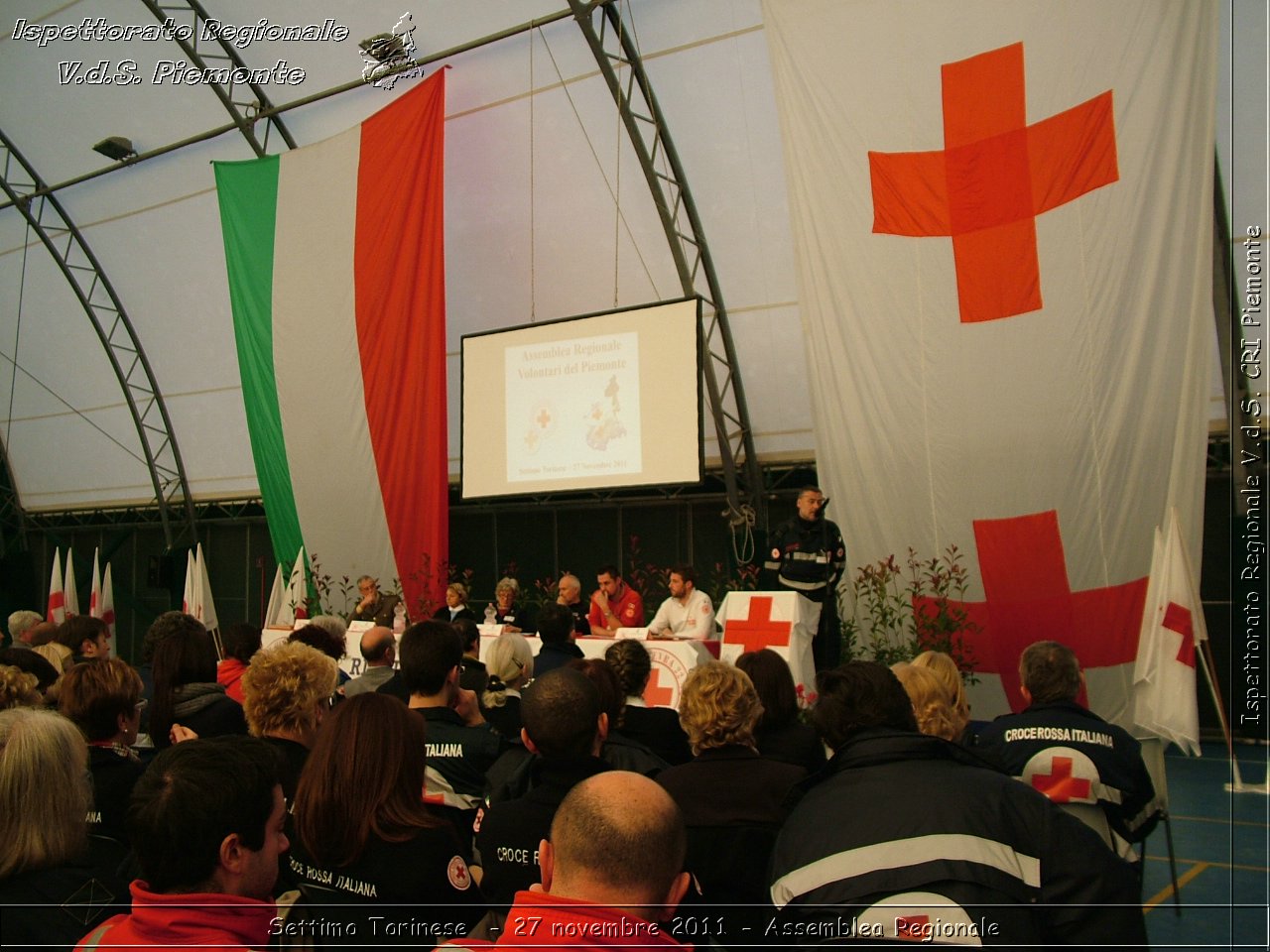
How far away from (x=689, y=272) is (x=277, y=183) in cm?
431

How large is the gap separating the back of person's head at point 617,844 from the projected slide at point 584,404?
670cm

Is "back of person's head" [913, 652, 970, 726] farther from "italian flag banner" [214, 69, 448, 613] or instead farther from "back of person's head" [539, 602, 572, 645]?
"italian flag banner" [214, 69, 448, 613]

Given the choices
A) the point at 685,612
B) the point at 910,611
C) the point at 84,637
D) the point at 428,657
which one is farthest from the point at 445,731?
the point at 910,611

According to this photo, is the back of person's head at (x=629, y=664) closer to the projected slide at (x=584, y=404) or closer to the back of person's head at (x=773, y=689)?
the back of person's head at (x=773, y=689)

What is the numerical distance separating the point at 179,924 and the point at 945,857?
110 centimetres

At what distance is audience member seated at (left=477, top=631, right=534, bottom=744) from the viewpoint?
3.20 meters

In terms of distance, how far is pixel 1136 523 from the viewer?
18.2 ft

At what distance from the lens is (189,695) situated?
3.05 meters

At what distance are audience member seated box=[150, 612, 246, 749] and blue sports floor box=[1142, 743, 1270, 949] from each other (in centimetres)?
280

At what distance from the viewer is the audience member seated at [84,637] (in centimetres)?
447

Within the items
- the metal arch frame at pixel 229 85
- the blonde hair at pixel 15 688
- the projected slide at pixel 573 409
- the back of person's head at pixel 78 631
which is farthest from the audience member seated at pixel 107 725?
the metal arch frame at pixel 229 85

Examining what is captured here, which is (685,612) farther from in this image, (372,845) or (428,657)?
(372,845)

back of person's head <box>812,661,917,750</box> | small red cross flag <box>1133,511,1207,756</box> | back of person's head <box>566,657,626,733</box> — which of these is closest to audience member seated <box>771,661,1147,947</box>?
back of person's head <box>812,661,917,750</box>

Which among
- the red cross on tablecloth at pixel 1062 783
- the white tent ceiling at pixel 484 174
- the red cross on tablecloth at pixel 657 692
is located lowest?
the red cross on tablecloth at pixel 657 692
